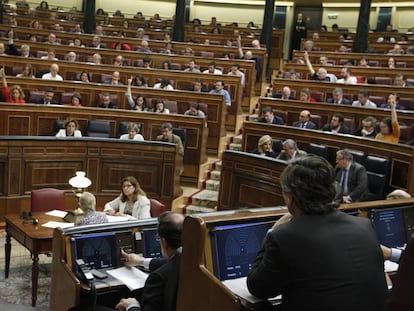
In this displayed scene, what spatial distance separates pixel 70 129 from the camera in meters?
6.89

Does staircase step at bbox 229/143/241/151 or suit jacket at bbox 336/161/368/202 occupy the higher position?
suit jacket at bbox 336/161/368/202

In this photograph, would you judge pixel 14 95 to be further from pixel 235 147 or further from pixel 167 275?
pixel 167 275

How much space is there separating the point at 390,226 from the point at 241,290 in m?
1.37

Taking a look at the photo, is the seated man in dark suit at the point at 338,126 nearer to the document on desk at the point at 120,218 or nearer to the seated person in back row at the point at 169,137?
the seated person in back row at the point at 169,137

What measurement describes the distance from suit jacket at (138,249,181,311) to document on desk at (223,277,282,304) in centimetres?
30

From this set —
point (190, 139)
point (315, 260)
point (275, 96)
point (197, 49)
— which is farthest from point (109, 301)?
point (197, 49)

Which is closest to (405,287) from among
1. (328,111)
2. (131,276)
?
(131,276)

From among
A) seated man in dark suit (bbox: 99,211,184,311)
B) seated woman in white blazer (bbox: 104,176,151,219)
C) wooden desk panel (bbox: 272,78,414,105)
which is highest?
wooden desk panel (bbox: 272,78,414,105)

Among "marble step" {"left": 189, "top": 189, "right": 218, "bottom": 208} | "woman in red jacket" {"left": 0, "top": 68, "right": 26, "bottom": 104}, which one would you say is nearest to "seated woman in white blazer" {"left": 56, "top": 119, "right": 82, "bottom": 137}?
"woman in red jacket" {"left": 0, "top": 68, "right": 26, "bottom": 104}

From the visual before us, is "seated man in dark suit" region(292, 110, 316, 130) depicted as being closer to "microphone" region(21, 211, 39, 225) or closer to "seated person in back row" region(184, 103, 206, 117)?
"seated person in back row" region(184, 103, 206, 117)

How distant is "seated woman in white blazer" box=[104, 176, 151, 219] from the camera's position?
4.91m

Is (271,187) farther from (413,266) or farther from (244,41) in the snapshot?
(244,41)

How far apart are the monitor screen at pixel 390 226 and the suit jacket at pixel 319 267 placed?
4.06ft

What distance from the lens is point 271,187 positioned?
579cm
